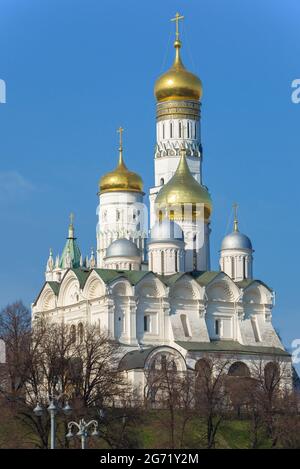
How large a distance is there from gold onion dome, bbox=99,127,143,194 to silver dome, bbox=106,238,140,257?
7406 millimetres

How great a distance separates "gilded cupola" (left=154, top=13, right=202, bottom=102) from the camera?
255ft

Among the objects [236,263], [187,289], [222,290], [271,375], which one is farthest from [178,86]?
[271,375]

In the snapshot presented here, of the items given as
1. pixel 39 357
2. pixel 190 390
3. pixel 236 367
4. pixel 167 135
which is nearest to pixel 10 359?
pixel 39 357

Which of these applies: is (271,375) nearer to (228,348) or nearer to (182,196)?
(228,348)

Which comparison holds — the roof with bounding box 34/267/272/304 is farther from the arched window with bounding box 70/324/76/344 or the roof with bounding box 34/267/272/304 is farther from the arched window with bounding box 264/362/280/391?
the arched window with bounding box 264/362/280/391

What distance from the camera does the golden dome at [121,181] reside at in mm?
79125

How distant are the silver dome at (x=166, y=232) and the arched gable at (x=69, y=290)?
12.1 feet

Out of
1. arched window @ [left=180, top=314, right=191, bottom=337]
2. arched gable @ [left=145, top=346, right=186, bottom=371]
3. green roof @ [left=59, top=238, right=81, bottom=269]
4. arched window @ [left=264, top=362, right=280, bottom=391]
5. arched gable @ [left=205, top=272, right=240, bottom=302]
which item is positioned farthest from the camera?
green roof @ [left=59, top=238, right=81, bottom=269]

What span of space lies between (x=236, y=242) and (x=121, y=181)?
10.0 m

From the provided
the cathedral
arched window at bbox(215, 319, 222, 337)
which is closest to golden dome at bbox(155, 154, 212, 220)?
the cathedral

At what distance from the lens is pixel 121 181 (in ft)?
259

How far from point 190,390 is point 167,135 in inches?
769

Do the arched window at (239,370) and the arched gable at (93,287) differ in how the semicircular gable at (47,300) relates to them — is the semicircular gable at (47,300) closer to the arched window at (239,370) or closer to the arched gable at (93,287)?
the arched gable at (93,287)
